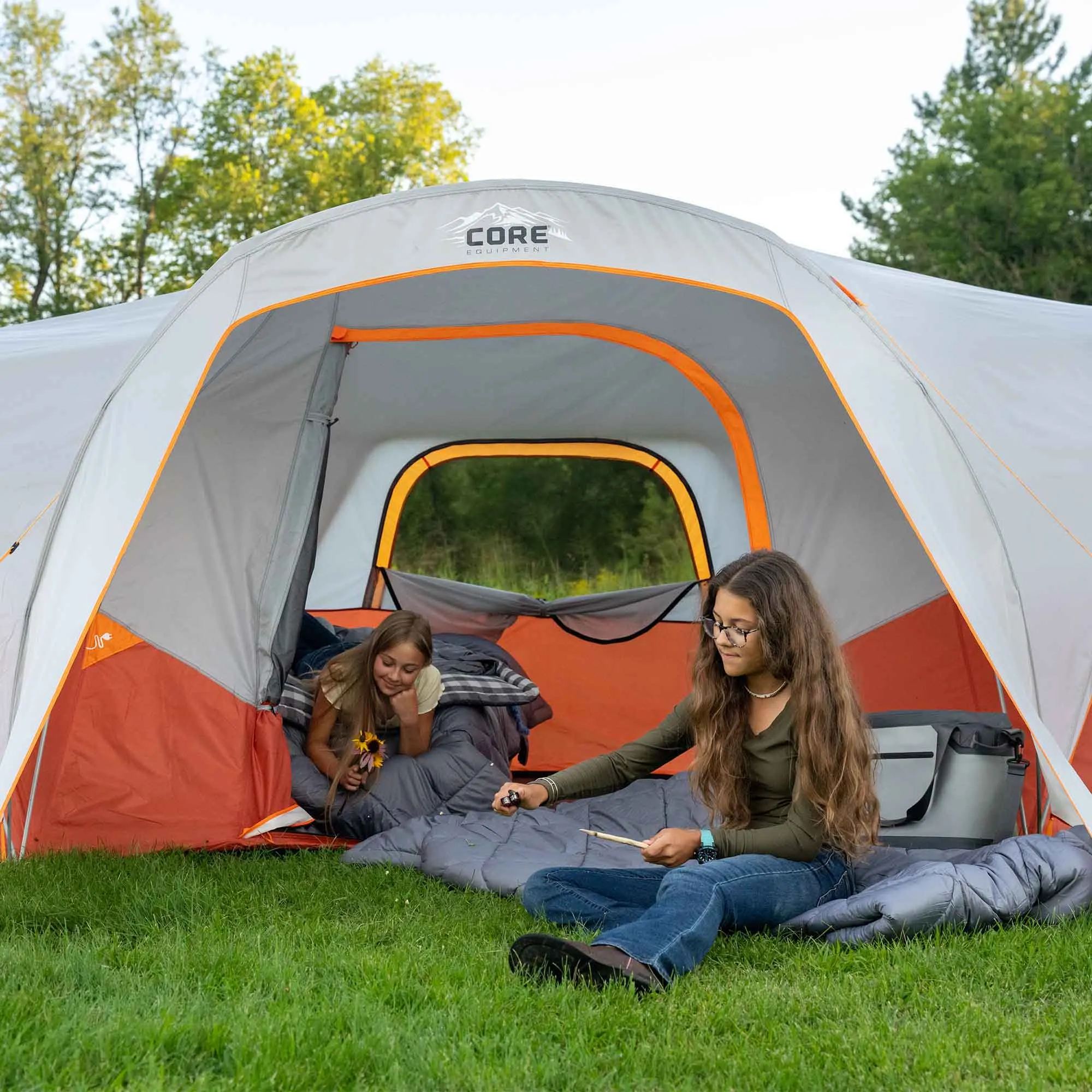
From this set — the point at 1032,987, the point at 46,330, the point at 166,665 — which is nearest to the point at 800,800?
the point at 1032,987

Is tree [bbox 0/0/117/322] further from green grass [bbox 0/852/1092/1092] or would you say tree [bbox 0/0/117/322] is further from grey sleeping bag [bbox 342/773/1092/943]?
green grass [bbox 0/852/1092/1092]

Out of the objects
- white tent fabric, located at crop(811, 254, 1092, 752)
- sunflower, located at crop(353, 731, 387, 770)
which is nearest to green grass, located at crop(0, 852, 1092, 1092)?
white tent fabric, located at crop(811, 254, 1092, 752)

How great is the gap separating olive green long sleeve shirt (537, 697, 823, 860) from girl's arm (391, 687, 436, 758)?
1389 millimetres

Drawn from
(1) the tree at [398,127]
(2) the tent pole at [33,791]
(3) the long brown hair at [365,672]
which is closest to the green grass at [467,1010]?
(2) the tent pole at [33,791]

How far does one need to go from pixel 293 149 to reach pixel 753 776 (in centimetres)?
1965

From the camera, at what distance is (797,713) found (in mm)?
2537

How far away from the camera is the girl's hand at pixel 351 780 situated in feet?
12.2

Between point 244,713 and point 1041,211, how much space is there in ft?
53.9

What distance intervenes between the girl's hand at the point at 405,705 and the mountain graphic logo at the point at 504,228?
1.48 meters

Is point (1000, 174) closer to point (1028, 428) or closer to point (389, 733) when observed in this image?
point (1028, 428)

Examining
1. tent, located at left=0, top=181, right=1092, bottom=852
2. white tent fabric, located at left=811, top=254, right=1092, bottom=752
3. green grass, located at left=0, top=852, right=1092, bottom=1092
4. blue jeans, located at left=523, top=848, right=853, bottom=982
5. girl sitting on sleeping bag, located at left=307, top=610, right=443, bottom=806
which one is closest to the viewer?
green grass, located at left=0, top=852, right=1092, bottom=1092

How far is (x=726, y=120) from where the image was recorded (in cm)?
2073

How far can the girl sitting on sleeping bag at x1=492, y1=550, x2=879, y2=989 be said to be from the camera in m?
2.44

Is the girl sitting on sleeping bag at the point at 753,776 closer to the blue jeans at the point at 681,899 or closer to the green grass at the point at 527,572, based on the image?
the blue jeans at the point at 681,899
